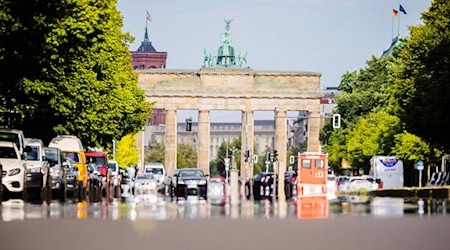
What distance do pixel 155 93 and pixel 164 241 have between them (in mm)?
157563

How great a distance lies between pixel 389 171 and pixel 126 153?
152ft

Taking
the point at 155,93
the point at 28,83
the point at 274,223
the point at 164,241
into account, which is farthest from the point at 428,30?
the point at 155,93

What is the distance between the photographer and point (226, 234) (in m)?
17.2

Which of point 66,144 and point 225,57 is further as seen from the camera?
point 225,57

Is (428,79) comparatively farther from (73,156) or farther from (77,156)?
(73,156)

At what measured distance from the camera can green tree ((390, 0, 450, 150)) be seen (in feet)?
217

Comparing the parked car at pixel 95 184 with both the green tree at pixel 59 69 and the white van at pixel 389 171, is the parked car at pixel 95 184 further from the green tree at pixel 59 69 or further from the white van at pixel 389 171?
the white van at pixel 389 171

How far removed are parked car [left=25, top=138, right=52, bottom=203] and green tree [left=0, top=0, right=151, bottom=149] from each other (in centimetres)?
404

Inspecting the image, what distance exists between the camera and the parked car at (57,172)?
43375mm

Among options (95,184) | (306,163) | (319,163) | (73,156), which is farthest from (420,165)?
(73,156)

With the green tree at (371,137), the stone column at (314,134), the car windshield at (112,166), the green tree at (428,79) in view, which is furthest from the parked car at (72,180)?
the stone column at (314,134)

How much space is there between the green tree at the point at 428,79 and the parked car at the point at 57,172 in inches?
1031

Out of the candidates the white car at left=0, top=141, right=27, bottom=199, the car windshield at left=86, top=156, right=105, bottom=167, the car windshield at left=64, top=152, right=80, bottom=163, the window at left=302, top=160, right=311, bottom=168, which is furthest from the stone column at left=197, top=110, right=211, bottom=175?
the white car at left=0, top=141, right=27, bottom=199

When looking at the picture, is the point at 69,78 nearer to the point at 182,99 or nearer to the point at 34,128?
the point at 34,128
